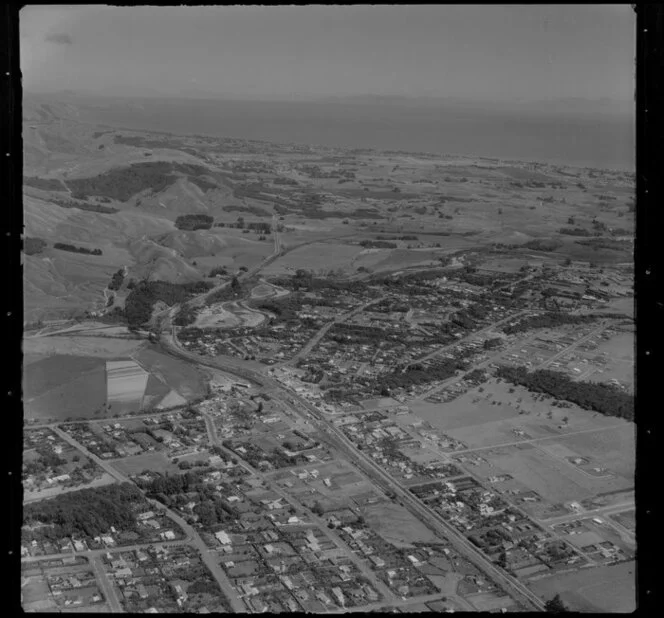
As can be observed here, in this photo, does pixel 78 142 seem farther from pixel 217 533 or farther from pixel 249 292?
pixel 217 533

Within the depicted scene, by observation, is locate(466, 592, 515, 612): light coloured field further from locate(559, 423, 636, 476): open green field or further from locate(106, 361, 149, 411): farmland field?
locate(106, 361, 149, 411): farmland field

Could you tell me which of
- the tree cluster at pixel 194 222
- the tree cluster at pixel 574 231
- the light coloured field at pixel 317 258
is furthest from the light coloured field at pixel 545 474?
the tree cluster at pixel 194 222

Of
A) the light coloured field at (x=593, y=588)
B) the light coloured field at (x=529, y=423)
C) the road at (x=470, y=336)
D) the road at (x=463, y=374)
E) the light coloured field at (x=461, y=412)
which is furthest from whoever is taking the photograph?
the road at (x=470, y=336)

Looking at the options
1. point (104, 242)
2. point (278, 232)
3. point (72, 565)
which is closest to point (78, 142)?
point (104, 242)

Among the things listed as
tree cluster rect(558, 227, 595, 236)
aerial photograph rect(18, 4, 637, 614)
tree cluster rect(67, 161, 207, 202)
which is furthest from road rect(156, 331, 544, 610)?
tree cluster rect(558, 227, 595, 236)

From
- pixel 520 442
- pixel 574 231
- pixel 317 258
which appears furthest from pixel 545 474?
pixel 574 231

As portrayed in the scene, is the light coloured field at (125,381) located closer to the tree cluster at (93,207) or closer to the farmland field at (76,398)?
the farmland field at (76,398)
